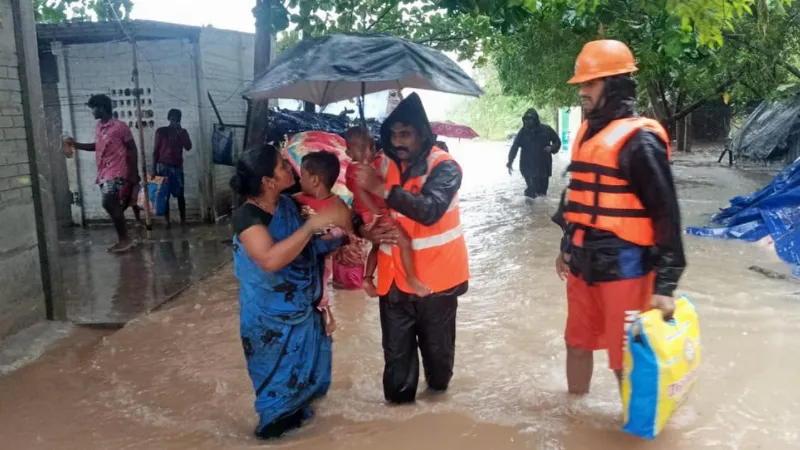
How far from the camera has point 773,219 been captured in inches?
313

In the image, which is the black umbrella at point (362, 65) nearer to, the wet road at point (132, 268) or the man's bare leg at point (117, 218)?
the wet road at point (132, 268)

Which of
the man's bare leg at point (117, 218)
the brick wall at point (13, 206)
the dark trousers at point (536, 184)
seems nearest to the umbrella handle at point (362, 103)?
the brick wall at point (13, 206)

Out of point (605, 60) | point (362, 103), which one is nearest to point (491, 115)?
point (362, 103)

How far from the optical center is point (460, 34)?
43.2 ft

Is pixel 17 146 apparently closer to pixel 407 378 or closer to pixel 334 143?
pixel 334 143

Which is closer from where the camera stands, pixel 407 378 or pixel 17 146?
pixel 407 378

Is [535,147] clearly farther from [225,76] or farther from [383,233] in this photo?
[383,233]

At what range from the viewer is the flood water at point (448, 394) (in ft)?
11.3

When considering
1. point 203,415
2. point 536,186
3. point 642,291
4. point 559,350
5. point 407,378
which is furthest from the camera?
point 536,186

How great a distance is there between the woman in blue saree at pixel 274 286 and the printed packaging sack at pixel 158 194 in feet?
23.9

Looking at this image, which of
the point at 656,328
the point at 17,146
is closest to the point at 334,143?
the point at 17,146

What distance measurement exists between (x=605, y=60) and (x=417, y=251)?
1285 mm

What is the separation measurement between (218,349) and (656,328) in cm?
336

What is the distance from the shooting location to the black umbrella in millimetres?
3604
